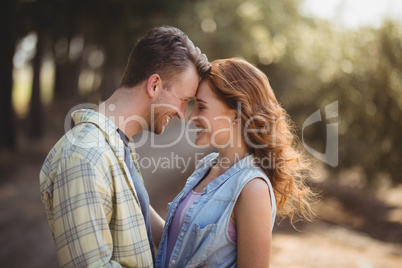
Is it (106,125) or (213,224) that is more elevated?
(106,125)

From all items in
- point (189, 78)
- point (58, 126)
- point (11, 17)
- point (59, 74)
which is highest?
point (11, 17)

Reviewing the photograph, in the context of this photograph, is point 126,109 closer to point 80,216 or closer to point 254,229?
point 80,216

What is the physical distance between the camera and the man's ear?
2.42 meters

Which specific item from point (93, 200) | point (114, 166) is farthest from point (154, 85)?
point (93, 200)

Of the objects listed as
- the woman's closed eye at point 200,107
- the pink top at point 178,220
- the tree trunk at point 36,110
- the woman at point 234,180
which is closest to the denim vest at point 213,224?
the woman at point 234,180

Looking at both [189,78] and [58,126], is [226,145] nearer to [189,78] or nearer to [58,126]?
[189,78]

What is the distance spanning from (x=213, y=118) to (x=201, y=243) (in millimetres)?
804

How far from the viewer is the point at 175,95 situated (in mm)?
2566

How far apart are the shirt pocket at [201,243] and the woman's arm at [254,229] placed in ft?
0.52

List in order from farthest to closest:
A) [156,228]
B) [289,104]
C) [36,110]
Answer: [36,110], [289,104], [156,228]

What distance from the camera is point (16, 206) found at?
764 centimetres

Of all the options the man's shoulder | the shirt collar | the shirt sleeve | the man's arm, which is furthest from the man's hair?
the man's arm

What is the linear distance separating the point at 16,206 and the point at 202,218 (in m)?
6.64

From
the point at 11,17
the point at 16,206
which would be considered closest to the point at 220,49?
the point at 11,17
